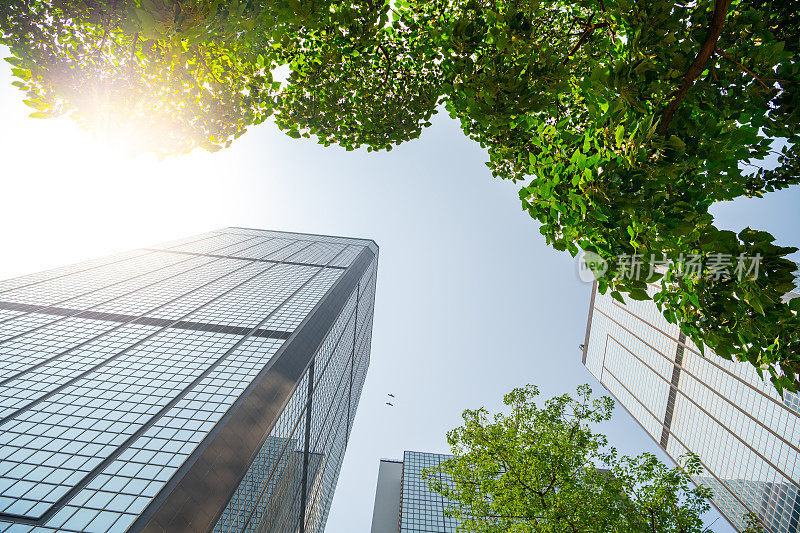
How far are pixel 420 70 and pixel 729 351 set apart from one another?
729cm

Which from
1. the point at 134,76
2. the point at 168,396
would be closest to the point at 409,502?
the point at 168,396

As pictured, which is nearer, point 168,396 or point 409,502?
point 168,396

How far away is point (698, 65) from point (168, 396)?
30599 mm

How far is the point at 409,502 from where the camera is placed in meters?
64.4

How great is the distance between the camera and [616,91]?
138 inches

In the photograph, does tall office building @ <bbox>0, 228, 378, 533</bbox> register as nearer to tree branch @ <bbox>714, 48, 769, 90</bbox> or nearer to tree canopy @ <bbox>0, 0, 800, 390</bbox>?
tree canopy @ <bbox>0, 0, 800, 390</bbox>

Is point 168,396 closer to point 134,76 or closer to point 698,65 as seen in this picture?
point 134,76

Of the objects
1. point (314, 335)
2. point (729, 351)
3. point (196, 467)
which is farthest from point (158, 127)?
point (314, 335)

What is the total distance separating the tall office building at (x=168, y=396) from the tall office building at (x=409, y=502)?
1563cm

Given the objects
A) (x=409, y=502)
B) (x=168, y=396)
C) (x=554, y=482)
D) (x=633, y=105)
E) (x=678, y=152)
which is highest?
(x=633, y=105)

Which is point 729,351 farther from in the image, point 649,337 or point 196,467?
point 649,337

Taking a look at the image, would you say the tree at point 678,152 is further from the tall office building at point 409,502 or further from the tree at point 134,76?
the tall office building at point 409,502

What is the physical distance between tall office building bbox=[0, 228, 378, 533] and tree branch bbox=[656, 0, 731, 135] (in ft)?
66.5

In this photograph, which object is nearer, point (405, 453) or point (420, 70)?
point (420, 70)
